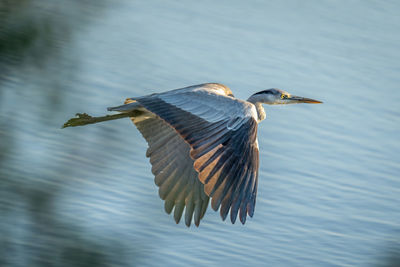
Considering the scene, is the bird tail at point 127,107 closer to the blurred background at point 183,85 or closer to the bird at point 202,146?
the bird at point 202,146

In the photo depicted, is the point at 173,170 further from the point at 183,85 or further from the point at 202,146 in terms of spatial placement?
the point at 183,85

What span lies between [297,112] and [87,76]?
2.62m

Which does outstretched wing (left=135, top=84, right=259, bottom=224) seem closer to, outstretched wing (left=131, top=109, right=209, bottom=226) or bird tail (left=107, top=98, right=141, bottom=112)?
bird tail (left=107, top=98, right=141, bottom=112)

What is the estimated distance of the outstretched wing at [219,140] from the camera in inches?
207

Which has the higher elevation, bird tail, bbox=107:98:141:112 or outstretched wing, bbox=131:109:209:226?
bird tail, bbox=107:98:141:112

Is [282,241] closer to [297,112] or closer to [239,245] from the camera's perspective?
Result: [239,245]

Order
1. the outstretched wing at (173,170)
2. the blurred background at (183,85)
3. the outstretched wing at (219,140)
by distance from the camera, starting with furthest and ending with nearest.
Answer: the blurred background at (183,85) < the outstretched wing at (173,170) < the outstretched wing at (219,140)

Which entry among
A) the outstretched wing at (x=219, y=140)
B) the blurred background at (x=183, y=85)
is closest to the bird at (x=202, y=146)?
the outstretched wing at (x=219, y=140)

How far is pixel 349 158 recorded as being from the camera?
9227mm

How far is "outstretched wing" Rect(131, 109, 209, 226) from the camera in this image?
6.26m

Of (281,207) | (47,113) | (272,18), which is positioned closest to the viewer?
(281,207)

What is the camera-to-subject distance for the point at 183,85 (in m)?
10.1

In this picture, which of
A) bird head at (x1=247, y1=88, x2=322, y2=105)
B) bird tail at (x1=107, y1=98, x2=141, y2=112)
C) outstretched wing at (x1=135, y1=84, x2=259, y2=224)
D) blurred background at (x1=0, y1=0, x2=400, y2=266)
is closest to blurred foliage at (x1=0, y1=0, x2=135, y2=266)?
blurred background at (x1=0, y1=0, x2=400, y2=266)

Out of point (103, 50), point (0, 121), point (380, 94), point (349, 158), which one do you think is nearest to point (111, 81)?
point (103, 50)
